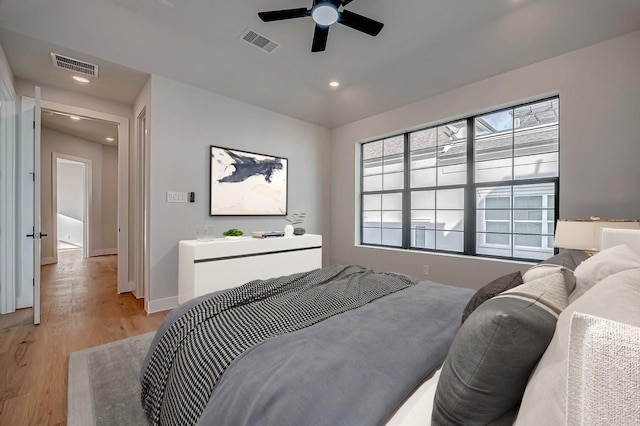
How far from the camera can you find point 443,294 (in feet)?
5.34

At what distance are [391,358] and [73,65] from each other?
4.00 m

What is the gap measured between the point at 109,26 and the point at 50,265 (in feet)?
17.0

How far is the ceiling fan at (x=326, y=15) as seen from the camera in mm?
2123

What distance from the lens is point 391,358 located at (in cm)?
95

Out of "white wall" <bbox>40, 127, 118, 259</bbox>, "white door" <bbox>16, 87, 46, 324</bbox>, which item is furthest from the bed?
"white wall" <bbox>40, 127, 118, 259</bbox>

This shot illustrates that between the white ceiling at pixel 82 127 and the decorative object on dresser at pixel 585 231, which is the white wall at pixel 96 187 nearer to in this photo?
the white ceiling at pixel 82 127

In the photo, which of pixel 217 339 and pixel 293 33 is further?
pixel 293 33

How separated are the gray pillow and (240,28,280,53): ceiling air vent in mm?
3161

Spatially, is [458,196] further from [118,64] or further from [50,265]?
[50,265]

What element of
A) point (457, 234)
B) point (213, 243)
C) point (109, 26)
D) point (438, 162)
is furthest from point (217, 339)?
point (438, 162)

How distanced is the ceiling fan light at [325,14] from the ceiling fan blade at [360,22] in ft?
0.22

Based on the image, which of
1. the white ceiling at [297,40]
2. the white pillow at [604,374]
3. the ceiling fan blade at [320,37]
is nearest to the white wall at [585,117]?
the white ceiling at [297,40]

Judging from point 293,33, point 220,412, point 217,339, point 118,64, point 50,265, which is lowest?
point 50,265

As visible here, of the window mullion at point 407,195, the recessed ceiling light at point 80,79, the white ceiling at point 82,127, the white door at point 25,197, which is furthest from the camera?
the white ceiling at point 82,127
